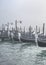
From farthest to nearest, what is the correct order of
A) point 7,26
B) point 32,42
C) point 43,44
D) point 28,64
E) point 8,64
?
point 7,26 → point 32,42 → point 43,44 → point 28,64 → point 8,64

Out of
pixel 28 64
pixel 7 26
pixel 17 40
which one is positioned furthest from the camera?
pixel 7 26

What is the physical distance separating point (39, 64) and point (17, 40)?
13.9 metres

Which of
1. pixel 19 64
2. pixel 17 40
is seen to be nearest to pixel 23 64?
pixel 19 64

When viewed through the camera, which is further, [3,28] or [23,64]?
[3,28]

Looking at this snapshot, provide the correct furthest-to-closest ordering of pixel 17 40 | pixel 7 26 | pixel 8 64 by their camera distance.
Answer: pixel 7 26 < pixel 17 40 < pixel 8 64

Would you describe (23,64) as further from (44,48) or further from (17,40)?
(17,40)

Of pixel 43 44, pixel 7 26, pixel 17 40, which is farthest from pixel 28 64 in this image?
pixel 7 26

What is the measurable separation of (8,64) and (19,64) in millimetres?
601

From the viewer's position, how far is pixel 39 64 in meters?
8.07

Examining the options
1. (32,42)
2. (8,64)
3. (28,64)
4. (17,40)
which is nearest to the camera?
(8,64)

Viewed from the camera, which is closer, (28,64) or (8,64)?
(8,64)

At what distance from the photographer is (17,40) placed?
71.7 ft

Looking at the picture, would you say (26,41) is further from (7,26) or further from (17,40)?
(7,26)

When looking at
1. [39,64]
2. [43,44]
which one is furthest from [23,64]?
[43,44]
